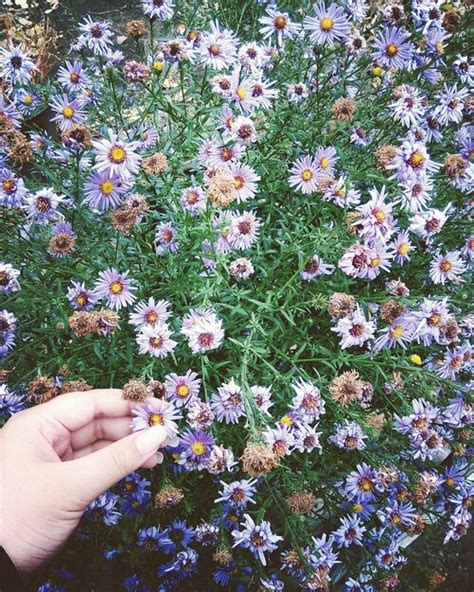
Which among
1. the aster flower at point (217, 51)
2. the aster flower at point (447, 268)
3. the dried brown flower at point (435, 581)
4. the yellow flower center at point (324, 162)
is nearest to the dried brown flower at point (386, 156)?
the yellow flower center at point (324, 162)

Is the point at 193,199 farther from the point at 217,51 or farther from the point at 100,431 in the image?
the point at 100,431

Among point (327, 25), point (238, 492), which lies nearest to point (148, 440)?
point (238, 492)

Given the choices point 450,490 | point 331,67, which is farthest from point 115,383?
point 331,67

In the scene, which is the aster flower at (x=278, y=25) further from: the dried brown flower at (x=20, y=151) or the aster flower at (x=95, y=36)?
the dried brown flower at (x=20, y=151)

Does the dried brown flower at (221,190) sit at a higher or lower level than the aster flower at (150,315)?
higher

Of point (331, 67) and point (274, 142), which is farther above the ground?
point (331, 67)

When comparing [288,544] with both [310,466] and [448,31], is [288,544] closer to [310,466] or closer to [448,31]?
[310,466]
